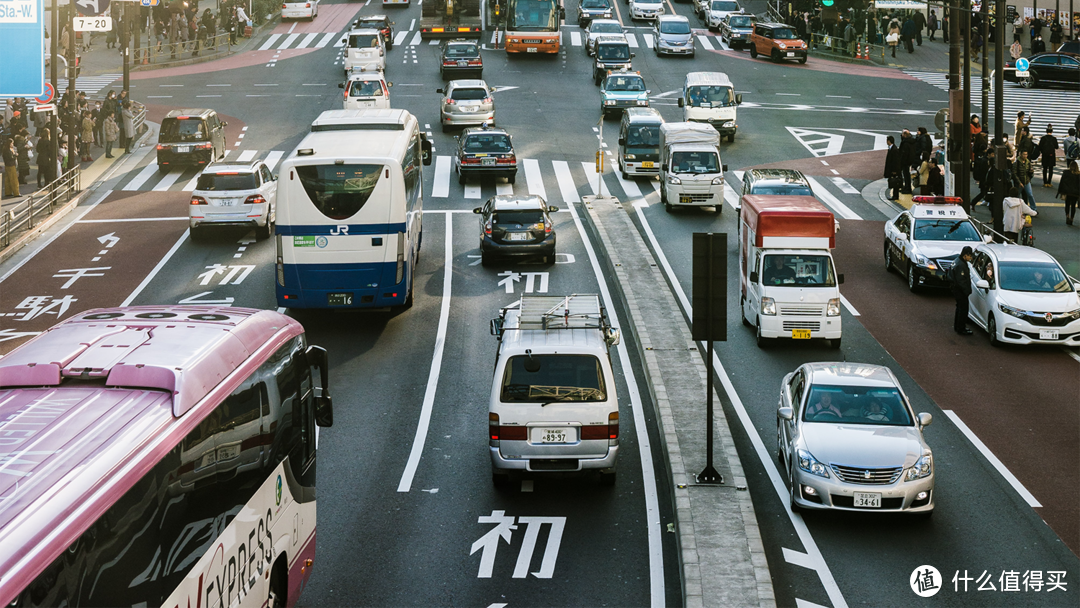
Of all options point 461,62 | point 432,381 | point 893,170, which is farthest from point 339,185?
point 461,62

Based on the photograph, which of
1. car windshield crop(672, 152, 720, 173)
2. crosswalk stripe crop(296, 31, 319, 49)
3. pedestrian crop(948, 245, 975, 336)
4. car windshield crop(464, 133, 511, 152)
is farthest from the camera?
crosswalk stripe crop(296, 31, 319, 49)

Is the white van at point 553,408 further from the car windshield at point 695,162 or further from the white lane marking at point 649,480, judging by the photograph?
the car windshield at point 695,162

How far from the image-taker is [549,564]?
12992 mm

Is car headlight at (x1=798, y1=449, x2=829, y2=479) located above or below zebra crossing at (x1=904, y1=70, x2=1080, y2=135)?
below

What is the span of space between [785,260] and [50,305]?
15.4 m

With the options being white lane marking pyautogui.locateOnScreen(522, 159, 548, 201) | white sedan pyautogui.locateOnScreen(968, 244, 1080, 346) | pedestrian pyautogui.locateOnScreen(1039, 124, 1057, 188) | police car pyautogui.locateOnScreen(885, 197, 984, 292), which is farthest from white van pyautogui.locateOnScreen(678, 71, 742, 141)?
white sedan pyautogui.locateOnScreen(968, 244, 1080, 346)

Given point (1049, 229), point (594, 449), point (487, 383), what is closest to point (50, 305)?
point (487, 383)

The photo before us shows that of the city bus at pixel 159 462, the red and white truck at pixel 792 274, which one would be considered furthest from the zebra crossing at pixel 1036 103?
the city bus at pixel 159 462

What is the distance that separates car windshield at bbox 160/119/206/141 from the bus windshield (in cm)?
2460

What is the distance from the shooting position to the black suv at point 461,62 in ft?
179

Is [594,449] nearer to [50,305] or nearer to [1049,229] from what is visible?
[50,305]

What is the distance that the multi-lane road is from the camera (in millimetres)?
12883

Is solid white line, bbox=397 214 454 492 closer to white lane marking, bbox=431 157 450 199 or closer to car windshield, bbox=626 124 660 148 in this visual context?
white lane marking, bbox=431 157 450 199

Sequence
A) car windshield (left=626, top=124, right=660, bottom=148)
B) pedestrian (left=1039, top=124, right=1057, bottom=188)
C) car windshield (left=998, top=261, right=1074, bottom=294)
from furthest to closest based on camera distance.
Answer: car windshield (left=626, top=124, right=660, bottom=148)
pedestrian (left=1039, top=124, right=1057, bottom=188)
car windshield (left=998, top=261, right=1074, bottom=294)
